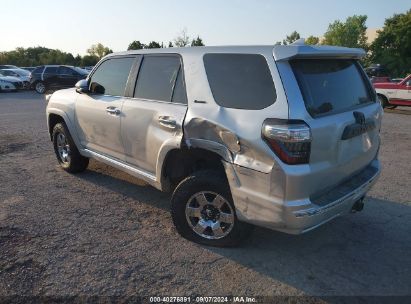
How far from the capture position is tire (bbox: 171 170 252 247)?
349 cm

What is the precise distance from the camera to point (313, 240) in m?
3.87

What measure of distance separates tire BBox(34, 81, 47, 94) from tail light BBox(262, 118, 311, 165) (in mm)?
22578

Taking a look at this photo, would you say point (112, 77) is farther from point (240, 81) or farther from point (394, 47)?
point (394, 47)

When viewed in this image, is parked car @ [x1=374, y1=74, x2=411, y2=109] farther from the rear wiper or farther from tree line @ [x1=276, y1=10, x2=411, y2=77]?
tree line @ [x1=276, y1=10, x2=411, y2=77]

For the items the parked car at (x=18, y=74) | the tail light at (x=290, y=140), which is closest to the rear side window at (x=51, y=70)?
the parked car at (x=18, y=74)

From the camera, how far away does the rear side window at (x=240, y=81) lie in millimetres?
3127

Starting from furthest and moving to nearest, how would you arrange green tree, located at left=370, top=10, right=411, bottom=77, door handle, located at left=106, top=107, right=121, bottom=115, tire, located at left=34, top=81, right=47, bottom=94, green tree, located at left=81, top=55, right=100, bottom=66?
green tree, located at left=81, top=55, right=100, bottom=66 < green tree, located at left=370, top=10, right=411, bottom=77 < tire, located at left=34, top=81, right=47, bottom=94 < door handle, located at left=106, top=107, right=121, bottom=115

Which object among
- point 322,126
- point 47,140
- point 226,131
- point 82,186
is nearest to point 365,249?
point 322,126

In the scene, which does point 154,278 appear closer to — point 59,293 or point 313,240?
point 59,293

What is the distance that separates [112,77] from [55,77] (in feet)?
63.4

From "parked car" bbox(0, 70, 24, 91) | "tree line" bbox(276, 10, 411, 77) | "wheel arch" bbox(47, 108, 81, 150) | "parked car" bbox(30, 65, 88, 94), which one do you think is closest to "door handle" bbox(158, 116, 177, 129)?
"wheel arch" bbox(47, 108, 81, 150)

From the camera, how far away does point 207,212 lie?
3668 mm

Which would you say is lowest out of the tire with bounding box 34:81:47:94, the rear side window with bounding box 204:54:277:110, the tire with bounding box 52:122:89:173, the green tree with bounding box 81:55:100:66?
the green tree with bounding box 81:55:100:66

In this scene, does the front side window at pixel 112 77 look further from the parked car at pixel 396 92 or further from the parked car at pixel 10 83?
the parked car at pixel 10 83
